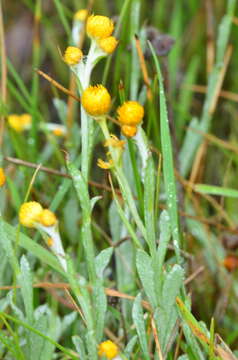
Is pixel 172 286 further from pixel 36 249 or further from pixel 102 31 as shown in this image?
pixel 102 31

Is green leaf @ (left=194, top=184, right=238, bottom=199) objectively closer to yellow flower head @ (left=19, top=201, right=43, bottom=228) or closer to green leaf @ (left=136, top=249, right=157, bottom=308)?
green leaf @ (left=136, top=249, right=157, bottom=308)

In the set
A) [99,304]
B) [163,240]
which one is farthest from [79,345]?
[163,240]

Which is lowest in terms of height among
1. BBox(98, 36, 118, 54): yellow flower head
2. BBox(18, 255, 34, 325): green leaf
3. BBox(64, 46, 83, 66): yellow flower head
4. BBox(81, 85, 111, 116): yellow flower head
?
BBox(18, 255, 34, 325): green leaf

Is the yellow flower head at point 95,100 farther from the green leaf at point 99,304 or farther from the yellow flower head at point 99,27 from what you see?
the green leaf at point 99,304

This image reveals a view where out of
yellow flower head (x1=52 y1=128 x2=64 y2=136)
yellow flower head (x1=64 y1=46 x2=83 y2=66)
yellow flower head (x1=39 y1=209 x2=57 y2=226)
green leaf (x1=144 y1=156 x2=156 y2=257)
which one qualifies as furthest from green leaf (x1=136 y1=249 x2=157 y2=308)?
yellow flower head (x1=52 y1=128 x2=64 y2=136)

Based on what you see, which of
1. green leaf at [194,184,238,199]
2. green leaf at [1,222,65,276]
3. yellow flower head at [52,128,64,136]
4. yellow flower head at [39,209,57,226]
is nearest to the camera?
yellow flower head at [39,209,57,226]

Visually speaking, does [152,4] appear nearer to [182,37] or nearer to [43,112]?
[182,37]

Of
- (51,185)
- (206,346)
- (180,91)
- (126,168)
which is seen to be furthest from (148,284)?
(180,91)
